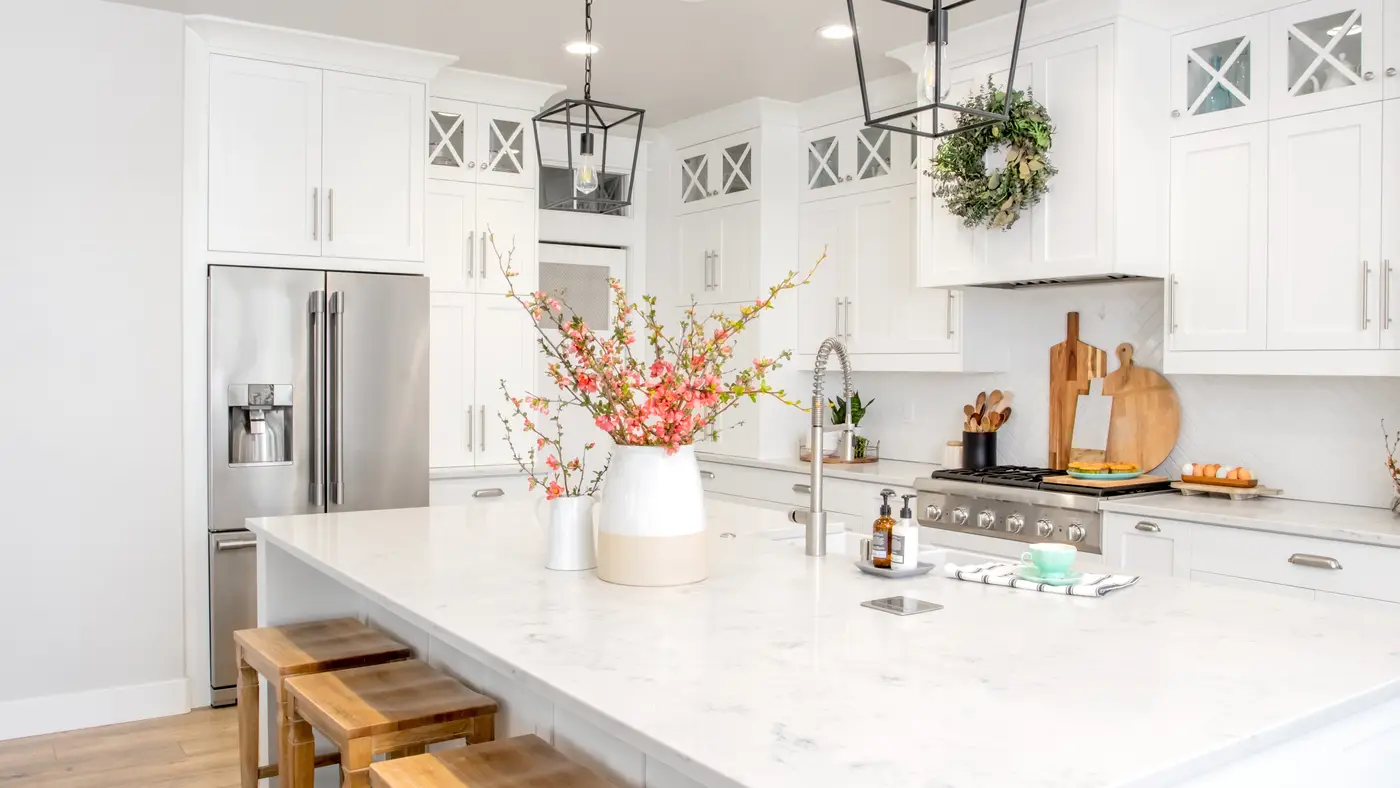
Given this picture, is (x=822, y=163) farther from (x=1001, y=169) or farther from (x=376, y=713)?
(x=376, y=713)

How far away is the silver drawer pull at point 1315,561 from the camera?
3.02 m

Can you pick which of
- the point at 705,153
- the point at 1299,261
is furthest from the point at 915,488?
the point at 705,153

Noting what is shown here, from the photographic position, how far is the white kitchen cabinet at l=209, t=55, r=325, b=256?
4238 millimetres

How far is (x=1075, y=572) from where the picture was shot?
2229 millimetres

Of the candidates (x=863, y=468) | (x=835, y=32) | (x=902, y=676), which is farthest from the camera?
(x=863, y=468)

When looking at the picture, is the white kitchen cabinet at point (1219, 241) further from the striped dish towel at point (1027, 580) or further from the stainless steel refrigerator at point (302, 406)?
the stainless steel refrigerator at point (302, 406)

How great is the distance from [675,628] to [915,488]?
2677mm

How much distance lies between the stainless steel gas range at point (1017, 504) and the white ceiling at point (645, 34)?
173cm

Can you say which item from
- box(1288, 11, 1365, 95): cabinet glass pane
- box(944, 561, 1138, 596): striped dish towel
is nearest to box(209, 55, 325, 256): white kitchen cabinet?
box(944, 561, 1138, 596): striped dish towel

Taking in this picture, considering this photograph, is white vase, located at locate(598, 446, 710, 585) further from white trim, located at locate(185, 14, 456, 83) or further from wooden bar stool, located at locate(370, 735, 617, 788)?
white trim, located at locate(185, 14, 456, 83)

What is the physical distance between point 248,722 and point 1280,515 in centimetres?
300

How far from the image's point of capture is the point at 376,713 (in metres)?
2.03

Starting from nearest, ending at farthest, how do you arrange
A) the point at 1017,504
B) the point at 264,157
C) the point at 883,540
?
1. the point at 883,540
2. the point at 1017,504
3. the point at 264,157

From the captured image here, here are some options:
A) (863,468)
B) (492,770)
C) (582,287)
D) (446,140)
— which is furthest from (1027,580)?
(582,287)
